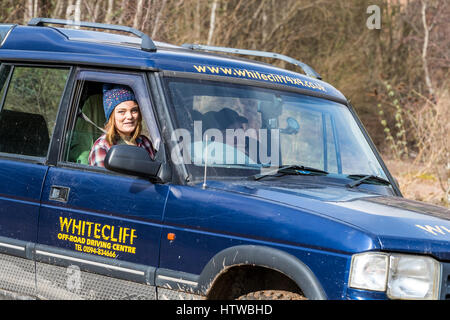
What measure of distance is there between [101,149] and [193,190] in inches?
35.6

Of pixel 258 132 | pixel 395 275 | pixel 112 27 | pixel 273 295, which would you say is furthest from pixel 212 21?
pixel 395 275

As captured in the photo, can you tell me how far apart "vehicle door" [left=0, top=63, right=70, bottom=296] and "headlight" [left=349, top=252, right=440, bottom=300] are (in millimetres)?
2050

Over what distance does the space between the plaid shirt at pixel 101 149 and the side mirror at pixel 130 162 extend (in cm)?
45

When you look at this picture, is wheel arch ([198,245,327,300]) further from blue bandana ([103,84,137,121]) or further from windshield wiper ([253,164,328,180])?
blue bandana ([103,84,137,121])

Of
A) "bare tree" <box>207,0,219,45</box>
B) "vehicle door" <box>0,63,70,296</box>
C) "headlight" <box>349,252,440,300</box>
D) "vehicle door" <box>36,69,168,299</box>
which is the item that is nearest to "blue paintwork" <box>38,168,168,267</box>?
"vehicle door" <box>36,69,168,299</box>

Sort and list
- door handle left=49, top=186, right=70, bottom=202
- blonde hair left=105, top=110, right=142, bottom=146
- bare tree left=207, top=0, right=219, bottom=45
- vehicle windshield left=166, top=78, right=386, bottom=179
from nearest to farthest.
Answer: vehicle windshield left=166, top=78, right=386, bottom=179 → door handle left=49, top=186, right=70, bottom=202 → blonde hair left=105, top=110, right=142, bottom=146 → bare tree left=207, top=0, right=219, bottom=45

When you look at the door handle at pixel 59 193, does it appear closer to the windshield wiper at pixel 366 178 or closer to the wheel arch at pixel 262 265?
the wheel arch at pixel 262 265

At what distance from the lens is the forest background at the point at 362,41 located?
1190 centimetres

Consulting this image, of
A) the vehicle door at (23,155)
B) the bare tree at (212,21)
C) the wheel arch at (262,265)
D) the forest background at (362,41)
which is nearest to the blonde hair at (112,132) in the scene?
the vehicle door at (23,155)

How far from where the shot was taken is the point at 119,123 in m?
4.50

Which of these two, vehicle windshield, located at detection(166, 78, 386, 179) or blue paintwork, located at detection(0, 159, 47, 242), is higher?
vehicle windshield, located at detection(166, 78, 386, 179)

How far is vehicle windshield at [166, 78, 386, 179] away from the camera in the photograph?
4.01 metres
